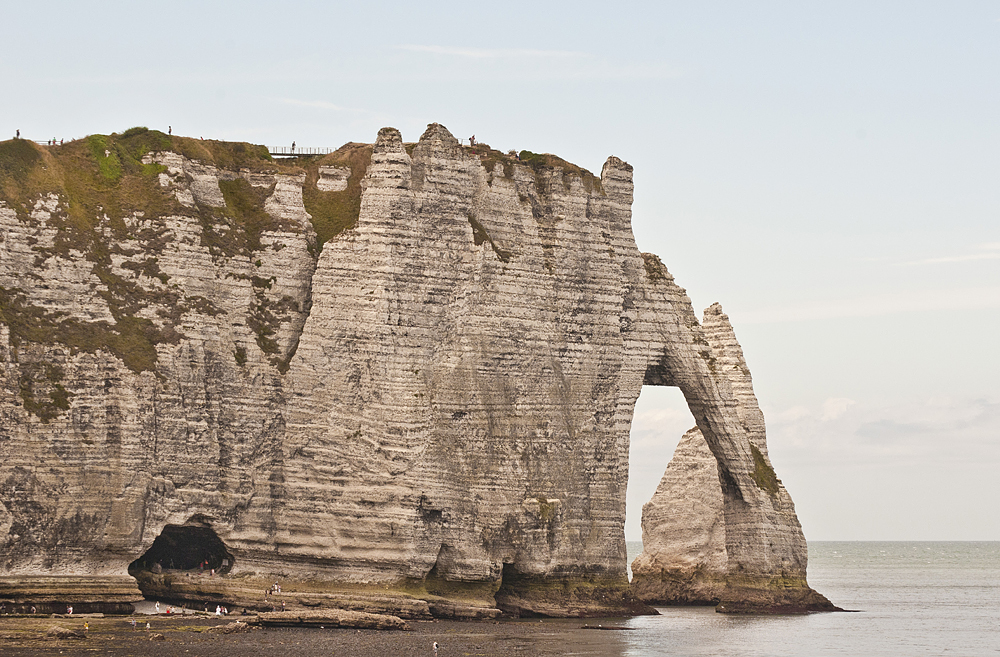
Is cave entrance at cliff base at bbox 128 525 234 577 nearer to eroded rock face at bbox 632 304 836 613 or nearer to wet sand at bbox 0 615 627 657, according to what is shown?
wet sand at bbox 0 615 627 657

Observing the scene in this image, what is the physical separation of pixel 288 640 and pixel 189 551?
33.8ft

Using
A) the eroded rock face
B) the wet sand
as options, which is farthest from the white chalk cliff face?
the eroded rock face

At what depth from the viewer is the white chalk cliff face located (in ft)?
163

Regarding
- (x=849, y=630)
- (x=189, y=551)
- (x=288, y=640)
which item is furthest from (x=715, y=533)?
(x=288, y=640)

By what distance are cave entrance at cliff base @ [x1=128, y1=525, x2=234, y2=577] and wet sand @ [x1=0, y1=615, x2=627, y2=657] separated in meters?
4.94

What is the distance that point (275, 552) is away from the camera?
5269 cm

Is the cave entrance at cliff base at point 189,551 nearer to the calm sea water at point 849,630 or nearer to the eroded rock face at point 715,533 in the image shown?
the calm sea water at point 849,630

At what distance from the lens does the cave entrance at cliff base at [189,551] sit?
52406 mm

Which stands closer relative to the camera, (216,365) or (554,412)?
(216,365)

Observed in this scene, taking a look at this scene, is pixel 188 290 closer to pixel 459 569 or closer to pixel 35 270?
pixel 35 270

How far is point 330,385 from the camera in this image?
177ft

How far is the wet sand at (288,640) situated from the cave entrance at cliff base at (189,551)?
494 centimetres

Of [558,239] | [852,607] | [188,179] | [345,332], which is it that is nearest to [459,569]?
[345,332]

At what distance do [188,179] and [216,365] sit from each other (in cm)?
741
